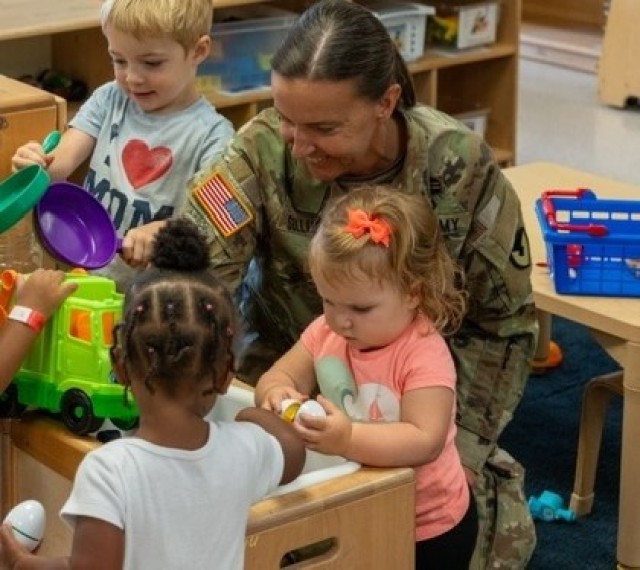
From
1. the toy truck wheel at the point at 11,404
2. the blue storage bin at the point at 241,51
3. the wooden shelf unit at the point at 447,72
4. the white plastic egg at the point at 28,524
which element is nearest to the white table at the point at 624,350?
the toy truck wheel at the point at 11,404

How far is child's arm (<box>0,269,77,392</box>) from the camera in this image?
176cm

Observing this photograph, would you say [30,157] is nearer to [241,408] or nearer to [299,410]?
[241,408]

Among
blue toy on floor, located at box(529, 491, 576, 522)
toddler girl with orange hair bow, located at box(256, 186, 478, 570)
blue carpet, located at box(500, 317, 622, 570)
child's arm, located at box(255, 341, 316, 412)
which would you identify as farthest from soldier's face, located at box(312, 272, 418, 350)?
blue toy on floor, located at box(529, 491, 576, 522)

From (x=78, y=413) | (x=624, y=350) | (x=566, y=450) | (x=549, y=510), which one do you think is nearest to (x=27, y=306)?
(x=78, y=413)

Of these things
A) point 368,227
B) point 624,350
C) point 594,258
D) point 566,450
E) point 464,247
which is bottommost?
point 566,450

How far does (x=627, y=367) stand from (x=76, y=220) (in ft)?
3.39

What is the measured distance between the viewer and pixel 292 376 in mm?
1954

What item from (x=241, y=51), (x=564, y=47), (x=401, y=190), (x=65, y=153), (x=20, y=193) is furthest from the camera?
(x=564, y=47)

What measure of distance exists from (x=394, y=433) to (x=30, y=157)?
69 centimetres

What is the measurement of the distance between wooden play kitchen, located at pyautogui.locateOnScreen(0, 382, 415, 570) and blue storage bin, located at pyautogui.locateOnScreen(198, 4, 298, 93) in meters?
2.21

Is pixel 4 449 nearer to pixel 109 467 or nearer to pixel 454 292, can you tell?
pixel 109 467

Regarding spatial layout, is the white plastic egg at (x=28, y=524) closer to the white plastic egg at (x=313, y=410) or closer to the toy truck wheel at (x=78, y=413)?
the toy truck wheel at (x=78, y=413)

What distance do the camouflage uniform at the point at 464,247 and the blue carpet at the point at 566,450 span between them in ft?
2.16

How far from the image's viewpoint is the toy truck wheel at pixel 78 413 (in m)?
1.77
